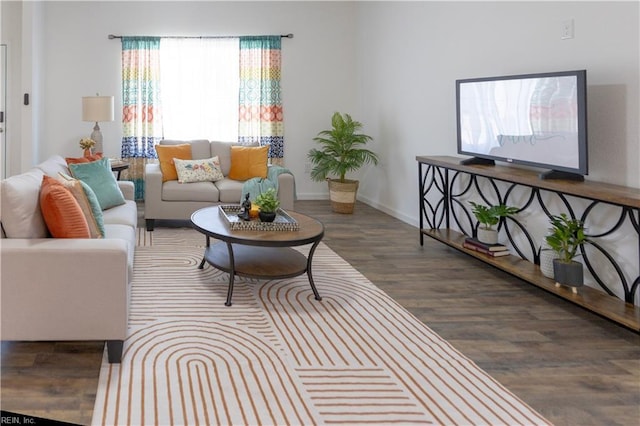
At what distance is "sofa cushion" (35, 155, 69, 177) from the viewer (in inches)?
133

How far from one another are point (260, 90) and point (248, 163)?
1981mm

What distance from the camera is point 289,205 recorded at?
540 cm

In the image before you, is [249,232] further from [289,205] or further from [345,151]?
[345,151]

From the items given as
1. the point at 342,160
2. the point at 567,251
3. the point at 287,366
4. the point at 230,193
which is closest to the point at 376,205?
the point at 342,160

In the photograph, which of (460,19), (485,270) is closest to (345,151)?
(460,19)

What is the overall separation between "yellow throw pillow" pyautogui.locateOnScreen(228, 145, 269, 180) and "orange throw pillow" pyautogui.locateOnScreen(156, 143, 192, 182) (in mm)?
506

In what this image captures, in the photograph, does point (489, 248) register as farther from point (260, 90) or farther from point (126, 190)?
point (260, 90)

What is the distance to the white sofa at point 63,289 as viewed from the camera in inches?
85.8

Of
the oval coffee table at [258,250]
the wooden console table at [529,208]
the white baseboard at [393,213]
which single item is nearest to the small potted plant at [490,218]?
the wooden console table at [529,208]

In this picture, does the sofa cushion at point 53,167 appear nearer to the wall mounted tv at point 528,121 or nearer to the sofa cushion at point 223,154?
the sofa cushion at point 223,154

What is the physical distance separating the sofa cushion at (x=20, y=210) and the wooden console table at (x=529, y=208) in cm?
276

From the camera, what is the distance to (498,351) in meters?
2.48

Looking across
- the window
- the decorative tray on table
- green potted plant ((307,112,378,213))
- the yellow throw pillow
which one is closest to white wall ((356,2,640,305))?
green potted plant ((307,112,378,213))

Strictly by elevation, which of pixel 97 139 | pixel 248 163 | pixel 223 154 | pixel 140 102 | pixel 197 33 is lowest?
pixel 248 163
